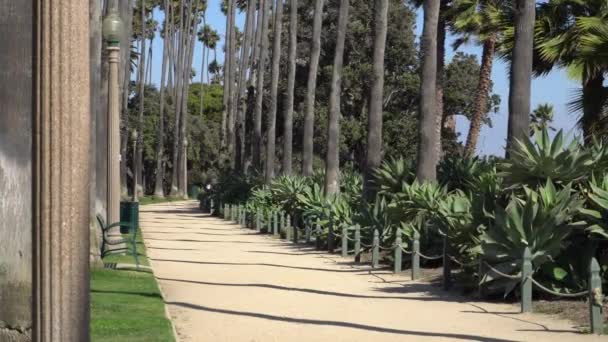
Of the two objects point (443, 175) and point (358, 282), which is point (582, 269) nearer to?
point (358, 282)

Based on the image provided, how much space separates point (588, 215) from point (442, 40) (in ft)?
81.1

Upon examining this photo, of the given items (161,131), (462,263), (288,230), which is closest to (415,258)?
(462,263)

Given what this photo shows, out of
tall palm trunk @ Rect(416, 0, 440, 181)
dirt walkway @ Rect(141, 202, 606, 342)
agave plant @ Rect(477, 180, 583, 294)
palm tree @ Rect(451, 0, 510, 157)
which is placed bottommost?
dirt walkway @ Rect(141, 202, 606, 342)

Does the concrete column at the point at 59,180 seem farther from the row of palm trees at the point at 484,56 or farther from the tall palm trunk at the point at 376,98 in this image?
the tall palm trunk at the point at 376,98

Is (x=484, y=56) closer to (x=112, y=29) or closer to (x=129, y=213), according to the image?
(x=129, y=213)

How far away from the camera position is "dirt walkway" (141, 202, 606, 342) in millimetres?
11422

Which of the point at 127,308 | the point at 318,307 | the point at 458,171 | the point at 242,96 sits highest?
the point at 242,96

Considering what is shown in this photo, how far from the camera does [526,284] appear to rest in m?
13.3

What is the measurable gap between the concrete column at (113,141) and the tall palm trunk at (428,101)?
6.33 meters

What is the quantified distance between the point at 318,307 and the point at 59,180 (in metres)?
9.75

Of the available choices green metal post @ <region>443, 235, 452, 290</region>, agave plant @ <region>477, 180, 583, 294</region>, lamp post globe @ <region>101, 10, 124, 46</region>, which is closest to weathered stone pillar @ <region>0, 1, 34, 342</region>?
agave plant @ <region>477, 180, 583, 294</region>

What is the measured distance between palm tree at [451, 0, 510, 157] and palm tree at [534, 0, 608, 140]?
1.25 metres

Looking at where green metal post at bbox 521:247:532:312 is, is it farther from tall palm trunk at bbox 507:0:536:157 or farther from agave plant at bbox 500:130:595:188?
tall palm trunk at bbox 507:0:536:157

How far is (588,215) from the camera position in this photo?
548 inches
